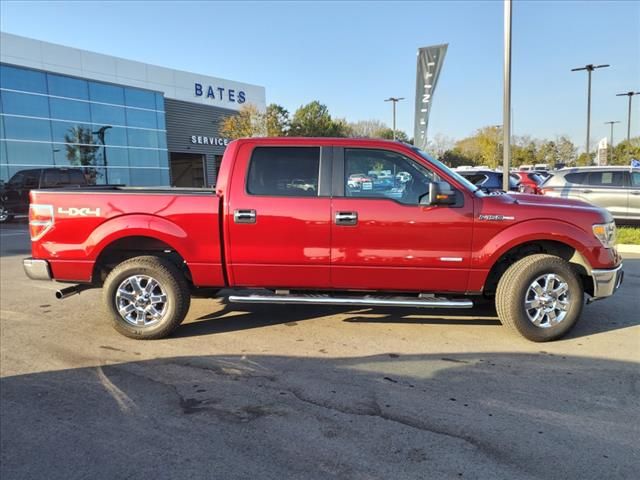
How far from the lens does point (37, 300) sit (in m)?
6.82

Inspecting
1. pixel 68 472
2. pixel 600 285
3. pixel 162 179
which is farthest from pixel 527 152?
pixel 68 472

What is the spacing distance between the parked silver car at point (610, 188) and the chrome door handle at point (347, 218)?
32.9ft

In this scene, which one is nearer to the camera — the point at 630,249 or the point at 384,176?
the point at 384,176

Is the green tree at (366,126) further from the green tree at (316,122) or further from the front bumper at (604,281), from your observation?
the front bumper at (604,281)

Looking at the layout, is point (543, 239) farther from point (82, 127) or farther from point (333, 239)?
point (82, 127)

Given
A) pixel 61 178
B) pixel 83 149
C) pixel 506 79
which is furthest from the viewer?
pixel 83 149

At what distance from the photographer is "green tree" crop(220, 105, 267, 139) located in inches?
1369

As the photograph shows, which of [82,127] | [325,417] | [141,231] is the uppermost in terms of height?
[82,127]

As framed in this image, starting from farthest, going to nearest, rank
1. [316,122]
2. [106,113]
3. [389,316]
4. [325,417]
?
[316,122]
[106,113]
[389,316]
[325,417]

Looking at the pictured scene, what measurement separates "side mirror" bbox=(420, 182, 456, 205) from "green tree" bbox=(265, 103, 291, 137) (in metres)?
31.3

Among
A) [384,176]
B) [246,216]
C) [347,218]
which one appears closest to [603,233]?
[384,176]

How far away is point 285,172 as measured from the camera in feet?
16.4

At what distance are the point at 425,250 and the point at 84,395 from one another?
10.7 feet

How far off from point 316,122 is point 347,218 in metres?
45.8
